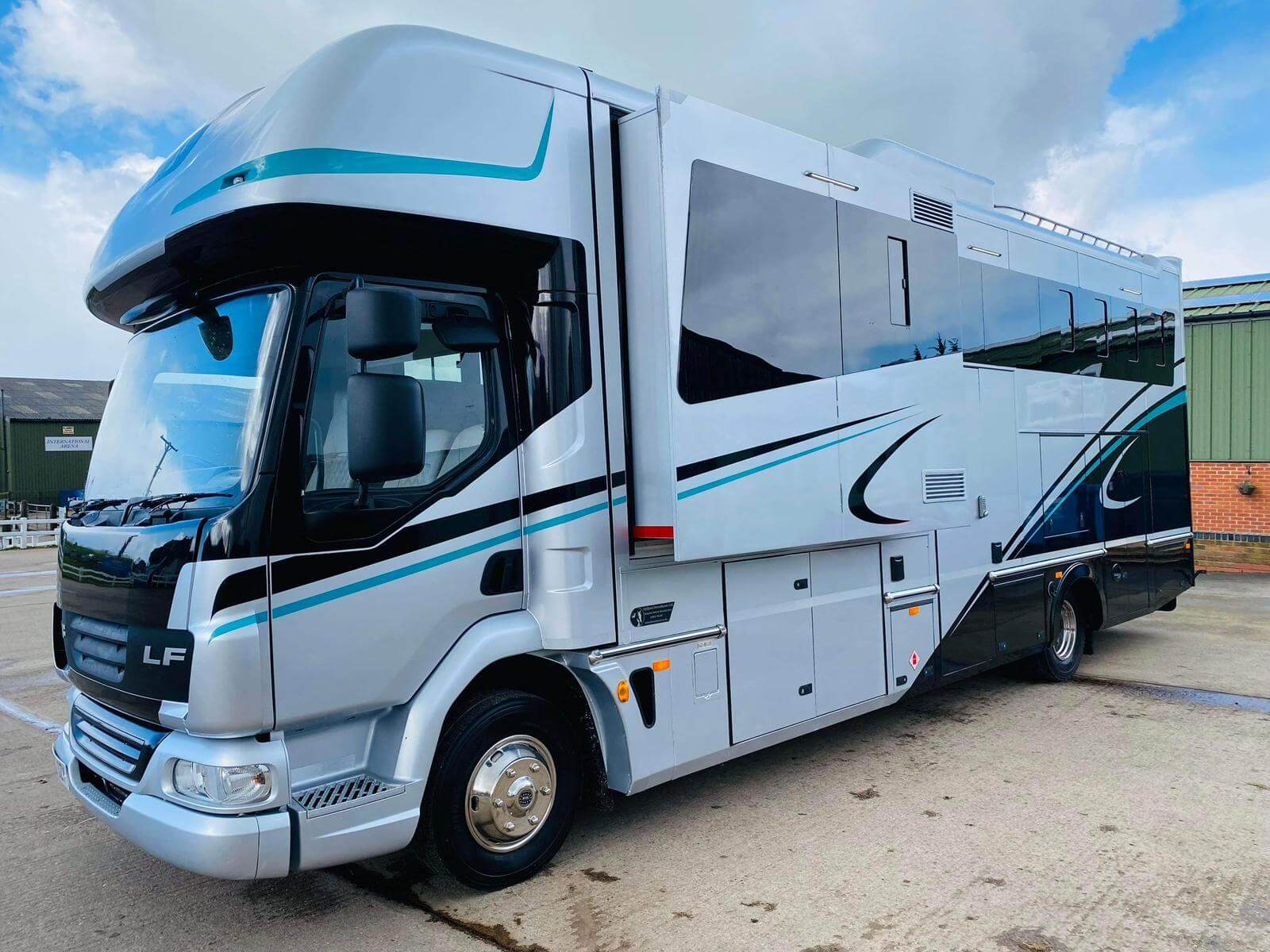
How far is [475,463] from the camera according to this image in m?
3.79

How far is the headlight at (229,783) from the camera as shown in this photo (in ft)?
10.4

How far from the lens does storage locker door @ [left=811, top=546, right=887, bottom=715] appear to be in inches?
198

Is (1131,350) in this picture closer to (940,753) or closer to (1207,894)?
(940,753)

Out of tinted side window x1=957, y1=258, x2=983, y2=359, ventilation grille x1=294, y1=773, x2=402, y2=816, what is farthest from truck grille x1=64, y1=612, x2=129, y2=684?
tinted side window x1=957, y1=258, x2=983, y2=359

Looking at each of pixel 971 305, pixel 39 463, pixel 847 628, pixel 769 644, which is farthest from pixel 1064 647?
pixel 39 463

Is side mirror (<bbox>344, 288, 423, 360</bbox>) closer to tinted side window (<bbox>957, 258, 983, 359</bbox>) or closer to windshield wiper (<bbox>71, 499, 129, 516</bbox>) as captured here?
windshield wiper (<bbox>71, 499, 129, 516</bbox>)

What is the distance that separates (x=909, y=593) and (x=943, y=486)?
26.5 inches

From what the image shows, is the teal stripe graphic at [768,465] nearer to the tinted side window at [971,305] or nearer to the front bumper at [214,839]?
the tinted side window at [971,305]

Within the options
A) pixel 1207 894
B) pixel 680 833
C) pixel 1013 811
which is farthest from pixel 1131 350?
pixel 680 833

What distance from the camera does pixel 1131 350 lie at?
316 inches

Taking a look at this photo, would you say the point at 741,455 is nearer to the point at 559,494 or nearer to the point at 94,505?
the point at 559,494

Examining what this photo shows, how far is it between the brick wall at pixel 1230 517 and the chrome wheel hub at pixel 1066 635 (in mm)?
7780

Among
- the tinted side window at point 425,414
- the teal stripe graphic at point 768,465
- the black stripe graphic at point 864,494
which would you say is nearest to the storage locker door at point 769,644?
the black stripe graphic at point 864,494

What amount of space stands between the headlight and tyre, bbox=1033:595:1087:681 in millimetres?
5888
